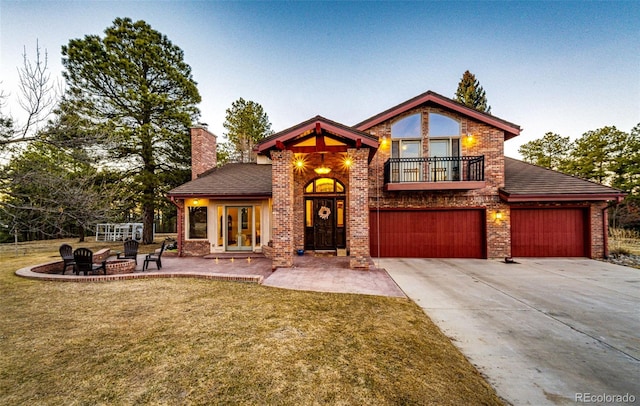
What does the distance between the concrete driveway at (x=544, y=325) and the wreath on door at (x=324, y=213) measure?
381cm

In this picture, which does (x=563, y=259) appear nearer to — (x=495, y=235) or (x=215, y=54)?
(x=495, y=235)

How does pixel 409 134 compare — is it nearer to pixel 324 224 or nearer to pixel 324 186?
pixel 324 186

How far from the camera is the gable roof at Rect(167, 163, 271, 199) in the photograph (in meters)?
10.6

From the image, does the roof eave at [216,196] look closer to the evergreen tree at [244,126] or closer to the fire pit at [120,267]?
the fire pit at [120,267]

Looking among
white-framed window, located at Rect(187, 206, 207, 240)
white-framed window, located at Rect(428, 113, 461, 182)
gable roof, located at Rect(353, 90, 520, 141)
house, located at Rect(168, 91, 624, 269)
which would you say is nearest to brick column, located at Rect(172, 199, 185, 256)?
house, located at Rect(168, 91, 624, 269)

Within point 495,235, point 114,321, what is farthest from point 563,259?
point 114,321

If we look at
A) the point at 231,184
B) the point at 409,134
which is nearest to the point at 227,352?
the point at 231,184

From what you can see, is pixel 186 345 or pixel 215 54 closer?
pixel 186 345

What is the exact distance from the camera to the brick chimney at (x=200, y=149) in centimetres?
1297

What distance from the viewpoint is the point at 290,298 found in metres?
5.38

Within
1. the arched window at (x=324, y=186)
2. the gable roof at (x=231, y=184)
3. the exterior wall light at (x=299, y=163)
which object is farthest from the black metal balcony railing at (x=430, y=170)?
A: the gable roof at (x=231, y=184)

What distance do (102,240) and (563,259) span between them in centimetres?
2911

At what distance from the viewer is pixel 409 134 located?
1055cm

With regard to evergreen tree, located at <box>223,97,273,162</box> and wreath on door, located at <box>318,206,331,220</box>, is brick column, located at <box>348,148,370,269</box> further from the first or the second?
evergreen tree, located at <box>223,97,273,162</box>
